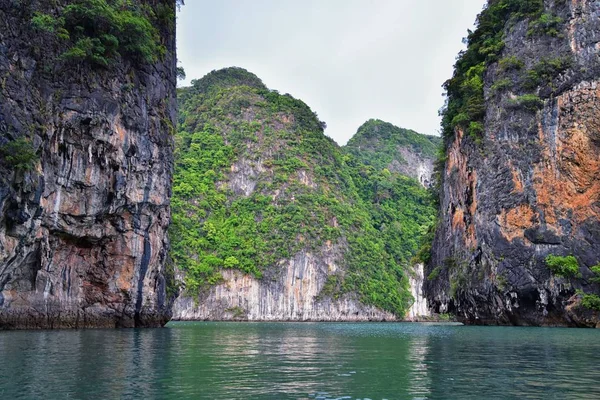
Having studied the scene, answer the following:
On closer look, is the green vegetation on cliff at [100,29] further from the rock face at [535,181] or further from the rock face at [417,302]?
the rock face at [417,302]

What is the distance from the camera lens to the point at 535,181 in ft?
112

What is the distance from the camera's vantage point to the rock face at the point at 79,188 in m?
23.1

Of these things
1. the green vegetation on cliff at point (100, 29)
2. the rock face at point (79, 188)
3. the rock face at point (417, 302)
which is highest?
the green vegetation on cliff at point (100, 29)

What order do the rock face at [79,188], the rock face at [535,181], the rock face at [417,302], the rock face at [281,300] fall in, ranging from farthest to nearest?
the rock face at [417,302]
the rock face at [281,300]
the rock face at [535,181]
the rock face at [79,188]

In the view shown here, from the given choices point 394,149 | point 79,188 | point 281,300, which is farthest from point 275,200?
point 79,188

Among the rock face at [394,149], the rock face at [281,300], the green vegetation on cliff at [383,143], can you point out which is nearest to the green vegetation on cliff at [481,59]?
the rock face at [281,300]

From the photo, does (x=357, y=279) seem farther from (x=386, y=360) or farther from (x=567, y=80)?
(x=386, y=360)

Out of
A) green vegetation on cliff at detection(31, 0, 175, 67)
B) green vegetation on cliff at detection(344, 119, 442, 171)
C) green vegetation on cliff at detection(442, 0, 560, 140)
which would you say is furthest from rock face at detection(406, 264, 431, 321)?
green vegetation on cliff at detection(31, 0, 175, 67)

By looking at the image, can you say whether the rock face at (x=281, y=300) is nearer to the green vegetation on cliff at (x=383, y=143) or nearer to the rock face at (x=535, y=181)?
the rock face at (x=535, y=181)

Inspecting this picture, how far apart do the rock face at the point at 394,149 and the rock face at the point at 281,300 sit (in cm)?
5998

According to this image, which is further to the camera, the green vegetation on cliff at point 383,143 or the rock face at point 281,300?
the green vegetation on cliff at point 383,143

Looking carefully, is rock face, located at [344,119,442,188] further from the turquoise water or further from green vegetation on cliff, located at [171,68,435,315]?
the turquoise water

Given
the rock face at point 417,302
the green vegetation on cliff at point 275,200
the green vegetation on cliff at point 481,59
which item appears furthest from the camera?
the rock face at point 417,302

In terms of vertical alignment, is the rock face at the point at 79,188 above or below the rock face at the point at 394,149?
below
